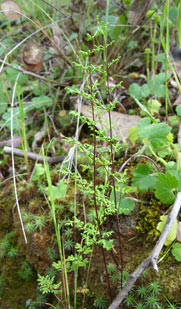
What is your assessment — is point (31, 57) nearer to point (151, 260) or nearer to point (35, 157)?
point (35, 157)

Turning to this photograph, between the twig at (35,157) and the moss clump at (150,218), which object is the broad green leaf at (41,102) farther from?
the moss clump at (150,218)

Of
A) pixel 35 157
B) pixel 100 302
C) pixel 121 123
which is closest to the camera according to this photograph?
pixel 100 302

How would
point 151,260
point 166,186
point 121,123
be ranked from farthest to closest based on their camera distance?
1. point 121,123
2. point 166,186
3. point 151,260

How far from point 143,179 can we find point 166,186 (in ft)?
0.50

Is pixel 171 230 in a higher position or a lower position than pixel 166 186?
lower

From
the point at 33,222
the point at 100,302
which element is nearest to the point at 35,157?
the point at 33,222

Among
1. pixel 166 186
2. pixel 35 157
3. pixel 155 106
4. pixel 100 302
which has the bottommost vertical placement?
pixel 100 302

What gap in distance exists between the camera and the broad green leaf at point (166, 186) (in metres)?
1.31

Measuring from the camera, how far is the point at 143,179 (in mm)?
1468

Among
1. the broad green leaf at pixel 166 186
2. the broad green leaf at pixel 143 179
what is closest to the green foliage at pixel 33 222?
the broad green leaf at pixel 143 179

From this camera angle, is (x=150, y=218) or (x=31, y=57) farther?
(x=31, y=57)

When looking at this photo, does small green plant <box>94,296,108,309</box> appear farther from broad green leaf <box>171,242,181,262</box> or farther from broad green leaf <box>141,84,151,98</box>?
broad green leaf <box>141,84,151,98</box>

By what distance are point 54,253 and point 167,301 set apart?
709 millimetres

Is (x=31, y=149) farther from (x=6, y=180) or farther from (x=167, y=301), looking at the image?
(x=167, y=301)
